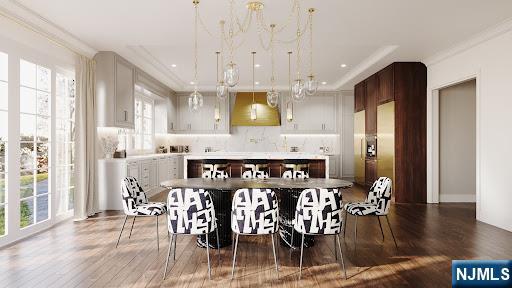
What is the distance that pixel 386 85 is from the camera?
7223 mm

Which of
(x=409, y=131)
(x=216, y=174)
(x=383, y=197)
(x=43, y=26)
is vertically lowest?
(x=383, y=197)

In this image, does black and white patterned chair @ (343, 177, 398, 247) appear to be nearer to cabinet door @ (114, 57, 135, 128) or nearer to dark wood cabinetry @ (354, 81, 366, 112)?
cabinet door @ (114, 57, 135, 128)

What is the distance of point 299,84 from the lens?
175 inches

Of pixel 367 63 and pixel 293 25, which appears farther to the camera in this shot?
pixel 367 63

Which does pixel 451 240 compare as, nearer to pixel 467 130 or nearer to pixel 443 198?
pixel 443 198

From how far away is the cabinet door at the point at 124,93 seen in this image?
6176 millimetres

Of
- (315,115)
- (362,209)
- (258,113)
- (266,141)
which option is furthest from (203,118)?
(362,209)

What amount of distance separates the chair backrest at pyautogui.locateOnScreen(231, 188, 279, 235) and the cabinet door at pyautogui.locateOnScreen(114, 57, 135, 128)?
391cm

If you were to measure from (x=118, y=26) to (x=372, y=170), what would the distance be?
5.98 m

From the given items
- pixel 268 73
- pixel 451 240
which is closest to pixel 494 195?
pixel 451 240

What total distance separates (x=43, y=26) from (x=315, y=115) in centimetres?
741

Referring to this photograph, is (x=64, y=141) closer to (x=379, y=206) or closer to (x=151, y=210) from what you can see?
(x=151, y=210)

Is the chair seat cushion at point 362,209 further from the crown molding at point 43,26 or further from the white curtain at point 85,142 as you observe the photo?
the crown molding at point 43,26

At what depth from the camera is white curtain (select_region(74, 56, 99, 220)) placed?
548 cm
